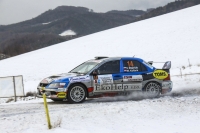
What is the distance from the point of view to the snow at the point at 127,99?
8.59 meters

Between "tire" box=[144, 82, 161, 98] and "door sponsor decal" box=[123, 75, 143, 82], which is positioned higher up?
"door sponsor decal" box=[123, 75, 143, 82]

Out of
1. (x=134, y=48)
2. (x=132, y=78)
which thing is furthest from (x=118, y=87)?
(x=134, y=48)

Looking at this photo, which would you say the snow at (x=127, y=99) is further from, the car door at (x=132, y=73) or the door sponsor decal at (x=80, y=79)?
the door sponsor decal at (x=80, y=79)

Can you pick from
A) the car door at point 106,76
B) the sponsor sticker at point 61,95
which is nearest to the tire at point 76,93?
the sponsor sticker at point 61,95

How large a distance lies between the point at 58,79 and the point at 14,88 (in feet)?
20.1

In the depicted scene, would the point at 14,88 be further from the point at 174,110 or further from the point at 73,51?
the point at 73,51

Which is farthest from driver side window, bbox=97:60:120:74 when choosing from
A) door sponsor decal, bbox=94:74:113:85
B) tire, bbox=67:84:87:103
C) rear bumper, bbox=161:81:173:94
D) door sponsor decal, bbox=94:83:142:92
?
rear bumper, bbox=161:81:173:94

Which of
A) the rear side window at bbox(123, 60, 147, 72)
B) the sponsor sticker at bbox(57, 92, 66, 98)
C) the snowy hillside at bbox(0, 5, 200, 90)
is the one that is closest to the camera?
the sponsor sticker at bbox(57, 92, 66, 98)

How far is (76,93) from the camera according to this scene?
11883 mm

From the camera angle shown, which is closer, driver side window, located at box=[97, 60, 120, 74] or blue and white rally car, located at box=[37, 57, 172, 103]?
blue and white rally car, located at box=[37, 57, 172, 103]

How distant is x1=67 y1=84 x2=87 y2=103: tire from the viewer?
11750 mm

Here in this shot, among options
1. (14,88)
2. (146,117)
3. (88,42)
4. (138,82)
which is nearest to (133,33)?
(88,42)

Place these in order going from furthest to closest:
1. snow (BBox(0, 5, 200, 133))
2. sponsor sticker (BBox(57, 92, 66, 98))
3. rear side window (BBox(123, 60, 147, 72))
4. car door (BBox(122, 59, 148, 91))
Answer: rear side window (BBox(123, 60, 147, 72)), car door (BBox(122, 59, 148, 91)), sponsor sticker (BBox(57, 92, 66, 98)), snow (BBox(0, 5, 200, 133))

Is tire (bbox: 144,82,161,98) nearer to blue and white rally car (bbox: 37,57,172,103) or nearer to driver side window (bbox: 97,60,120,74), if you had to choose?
blue and white rally car (bbox: 37,57,172,103)
